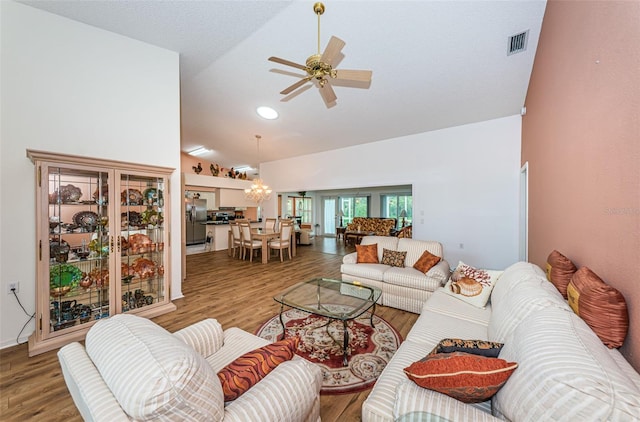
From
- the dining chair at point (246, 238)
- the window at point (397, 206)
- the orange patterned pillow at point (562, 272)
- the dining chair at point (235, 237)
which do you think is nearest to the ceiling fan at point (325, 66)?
the orange patterned pillow at point (562, 272)

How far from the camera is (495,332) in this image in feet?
5.10

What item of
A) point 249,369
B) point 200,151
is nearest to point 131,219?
point 249,369

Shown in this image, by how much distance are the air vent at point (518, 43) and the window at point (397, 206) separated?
7.24m

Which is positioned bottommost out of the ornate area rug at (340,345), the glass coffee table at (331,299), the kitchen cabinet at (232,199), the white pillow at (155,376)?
the ornate area rug at (340,345)

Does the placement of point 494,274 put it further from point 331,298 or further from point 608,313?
point 331,298

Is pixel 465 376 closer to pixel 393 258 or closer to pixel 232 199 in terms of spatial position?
pixel 393 258

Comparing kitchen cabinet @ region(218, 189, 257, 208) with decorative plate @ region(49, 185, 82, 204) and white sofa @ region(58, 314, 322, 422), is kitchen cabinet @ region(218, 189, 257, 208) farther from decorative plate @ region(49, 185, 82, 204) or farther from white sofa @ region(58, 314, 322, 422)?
white sofa @ region(58, 314, 322, 422)

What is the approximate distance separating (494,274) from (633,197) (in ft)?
4.98

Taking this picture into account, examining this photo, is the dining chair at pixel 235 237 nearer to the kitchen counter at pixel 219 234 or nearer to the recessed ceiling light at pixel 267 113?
the kitchen counter at pixel 219 234

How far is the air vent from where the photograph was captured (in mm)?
2779

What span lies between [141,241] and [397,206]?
9.34 meters

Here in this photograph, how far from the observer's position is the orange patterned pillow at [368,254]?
3725mm

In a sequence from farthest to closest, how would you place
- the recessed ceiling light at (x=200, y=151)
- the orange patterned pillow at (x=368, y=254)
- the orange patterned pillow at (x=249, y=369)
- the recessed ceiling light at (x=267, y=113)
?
the recessed ceiling light at (x=200, y=151) < the recessed ceiling light at (x=267, y=113) < the orange patterned pillow at (x=368, y=254) < the orange patterned pillow at (x=249, y=369)

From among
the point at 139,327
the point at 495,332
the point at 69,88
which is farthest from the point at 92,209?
the point at 495,332
